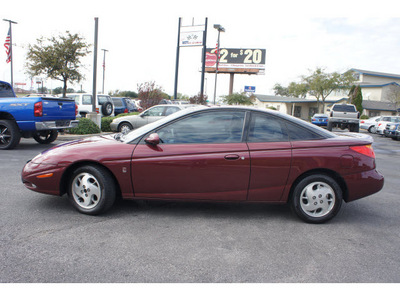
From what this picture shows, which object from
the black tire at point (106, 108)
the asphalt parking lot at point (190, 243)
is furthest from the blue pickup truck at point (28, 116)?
the black tire at point (106, 108)

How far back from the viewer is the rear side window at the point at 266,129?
4.20 m

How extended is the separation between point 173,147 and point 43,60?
Result: 17452 mm

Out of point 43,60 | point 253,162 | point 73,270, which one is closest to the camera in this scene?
point 73,270

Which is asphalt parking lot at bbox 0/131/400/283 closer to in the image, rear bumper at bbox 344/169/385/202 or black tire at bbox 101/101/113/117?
rear bumper at bbox 344/169/385/202

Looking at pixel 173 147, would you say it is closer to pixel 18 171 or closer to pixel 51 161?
pixel 51 161

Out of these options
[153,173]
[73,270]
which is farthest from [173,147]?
[73,270]

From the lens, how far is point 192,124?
4.27 meters

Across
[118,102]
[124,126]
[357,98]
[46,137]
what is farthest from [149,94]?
[357,98]

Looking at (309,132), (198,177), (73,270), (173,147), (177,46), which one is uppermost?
(177,46)

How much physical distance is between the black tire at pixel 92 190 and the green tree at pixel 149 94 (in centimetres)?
1867

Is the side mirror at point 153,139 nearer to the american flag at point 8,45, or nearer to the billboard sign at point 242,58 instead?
the american flag at point 8,45

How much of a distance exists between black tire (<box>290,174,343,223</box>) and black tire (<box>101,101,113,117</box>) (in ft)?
53.8

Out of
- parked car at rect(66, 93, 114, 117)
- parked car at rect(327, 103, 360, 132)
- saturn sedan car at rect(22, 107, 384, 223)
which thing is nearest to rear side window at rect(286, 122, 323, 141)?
saturn sedan car at rect(22, 107, 384, 223)

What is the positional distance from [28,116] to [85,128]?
→ 4.39m
